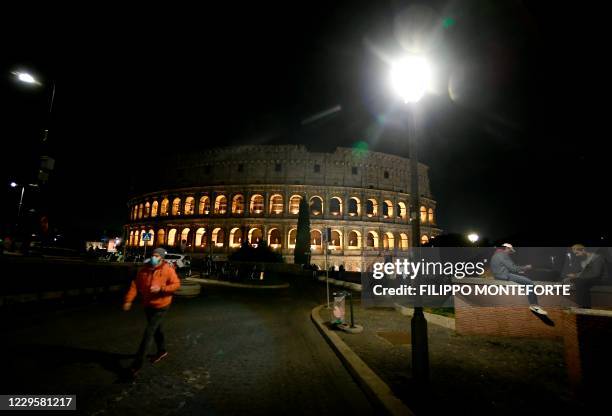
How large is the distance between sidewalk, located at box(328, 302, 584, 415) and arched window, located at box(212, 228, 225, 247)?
3995 cm

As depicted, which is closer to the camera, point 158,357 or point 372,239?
point 158,357

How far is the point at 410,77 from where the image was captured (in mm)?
4961

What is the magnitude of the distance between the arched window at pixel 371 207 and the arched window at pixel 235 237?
1906 cm

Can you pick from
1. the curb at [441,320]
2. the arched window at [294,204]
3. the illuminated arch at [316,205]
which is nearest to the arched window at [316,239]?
the illuminated arch at [316,205]

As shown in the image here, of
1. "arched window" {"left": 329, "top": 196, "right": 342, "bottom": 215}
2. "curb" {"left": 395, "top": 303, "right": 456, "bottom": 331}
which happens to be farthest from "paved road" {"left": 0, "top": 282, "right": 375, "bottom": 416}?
"arched window" {"left": 329, "top": 196, "right": 342, "bottom": 215}

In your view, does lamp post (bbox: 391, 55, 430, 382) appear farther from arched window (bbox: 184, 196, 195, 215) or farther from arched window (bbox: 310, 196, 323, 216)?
arched window (bbox: 184, 196, 195, 215)

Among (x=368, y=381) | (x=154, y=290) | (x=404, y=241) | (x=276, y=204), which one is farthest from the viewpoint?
(x=404, y=241)

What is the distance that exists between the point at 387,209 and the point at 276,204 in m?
17.4

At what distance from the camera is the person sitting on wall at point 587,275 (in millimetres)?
6211

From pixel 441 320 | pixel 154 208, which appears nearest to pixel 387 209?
pixel 154 208

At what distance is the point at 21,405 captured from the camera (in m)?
3.60

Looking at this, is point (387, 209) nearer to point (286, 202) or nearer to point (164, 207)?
point (286, 202)

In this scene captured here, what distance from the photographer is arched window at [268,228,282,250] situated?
43812 mm

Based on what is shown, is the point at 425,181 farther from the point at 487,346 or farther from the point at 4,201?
the point at 4,201
